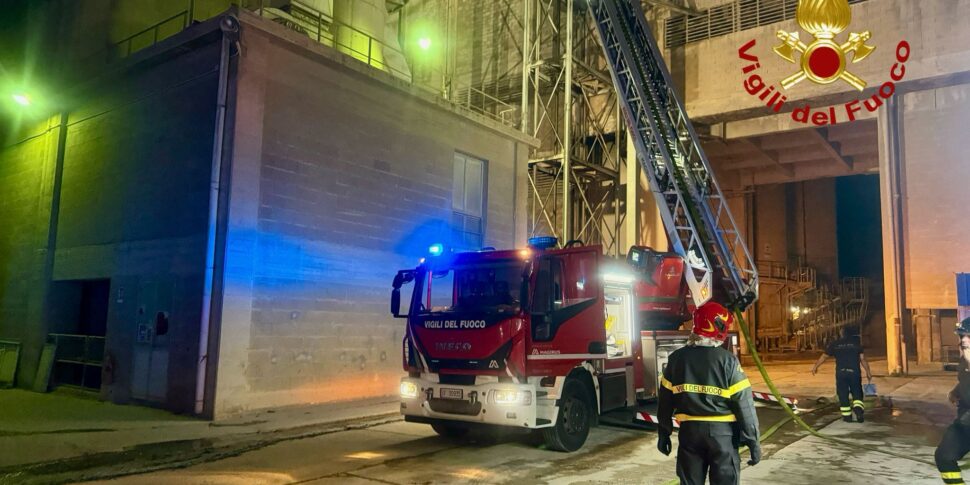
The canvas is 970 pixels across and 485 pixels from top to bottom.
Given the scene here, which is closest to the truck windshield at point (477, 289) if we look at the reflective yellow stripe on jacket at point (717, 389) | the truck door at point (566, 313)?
the truck door at point (566, 313)

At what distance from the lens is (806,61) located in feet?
59.0

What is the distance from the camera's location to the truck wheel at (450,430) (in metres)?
8.68

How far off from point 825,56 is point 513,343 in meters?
15.4

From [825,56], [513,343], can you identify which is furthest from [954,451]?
[825,56]

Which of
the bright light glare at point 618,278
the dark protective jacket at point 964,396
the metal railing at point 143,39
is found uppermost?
the metal railing at point 143,39

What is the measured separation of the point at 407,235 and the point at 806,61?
12.5 metres

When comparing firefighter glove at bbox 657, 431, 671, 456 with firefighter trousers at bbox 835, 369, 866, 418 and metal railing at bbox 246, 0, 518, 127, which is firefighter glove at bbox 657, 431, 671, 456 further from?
metal railing at bbox 246, 0, 518, 127

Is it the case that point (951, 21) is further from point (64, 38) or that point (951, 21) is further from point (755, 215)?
point (64, 38)

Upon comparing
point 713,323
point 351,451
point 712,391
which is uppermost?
point 713,323

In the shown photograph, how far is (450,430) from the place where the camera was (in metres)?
8.80

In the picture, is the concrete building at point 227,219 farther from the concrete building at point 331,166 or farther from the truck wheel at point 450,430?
the truck wheel at point 450,430

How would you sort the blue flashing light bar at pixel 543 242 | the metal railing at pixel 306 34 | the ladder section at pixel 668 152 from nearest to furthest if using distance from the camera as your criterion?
the blue flashing light bar at pixel 543 242
the metal railing at pixel 306 34
the ladder section at pixel 668 152

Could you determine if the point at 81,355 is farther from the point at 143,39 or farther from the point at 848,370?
the point at 848,370

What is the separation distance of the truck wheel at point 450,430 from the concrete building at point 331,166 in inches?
143
